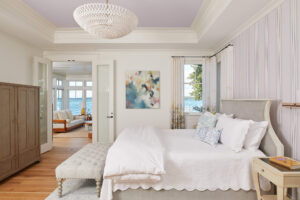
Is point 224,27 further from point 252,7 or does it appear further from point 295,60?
point 295,60

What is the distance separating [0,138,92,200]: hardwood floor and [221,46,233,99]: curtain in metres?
3.39

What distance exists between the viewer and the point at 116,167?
1937 mm

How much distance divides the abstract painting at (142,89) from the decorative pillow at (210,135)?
1924 millimetres

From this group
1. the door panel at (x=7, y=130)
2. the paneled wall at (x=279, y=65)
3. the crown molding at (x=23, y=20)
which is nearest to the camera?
the paneled wall at (x=279, y=65)

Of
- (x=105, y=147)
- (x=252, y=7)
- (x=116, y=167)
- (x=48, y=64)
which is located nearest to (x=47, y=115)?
(x=48, y=64)

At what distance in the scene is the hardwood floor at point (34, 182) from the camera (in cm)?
248

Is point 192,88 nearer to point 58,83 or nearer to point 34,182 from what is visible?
point 34,182

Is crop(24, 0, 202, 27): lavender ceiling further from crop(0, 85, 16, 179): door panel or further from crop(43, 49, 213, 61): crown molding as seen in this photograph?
crop(0, 85, 16, 179): door panel

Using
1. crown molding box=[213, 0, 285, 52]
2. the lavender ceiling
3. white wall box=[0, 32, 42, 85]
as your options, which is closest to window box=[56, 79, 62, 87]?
white wall box=[0, 32, 42, 85]

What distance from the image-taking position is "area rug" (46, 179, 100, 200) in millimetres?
2393

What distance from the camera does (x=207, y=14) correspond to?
3053mm

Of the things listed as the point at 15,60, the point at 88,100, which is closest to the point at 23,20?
the point at 15,60

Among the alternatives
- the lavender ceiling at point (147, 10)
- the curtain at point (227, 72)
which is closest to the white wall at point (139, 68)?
the lavender ceiling at point (147, 10)

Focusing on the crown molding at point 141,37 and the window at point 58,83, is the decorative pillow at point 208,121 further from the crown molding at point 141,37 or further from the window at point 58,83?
the window at point 58,83
